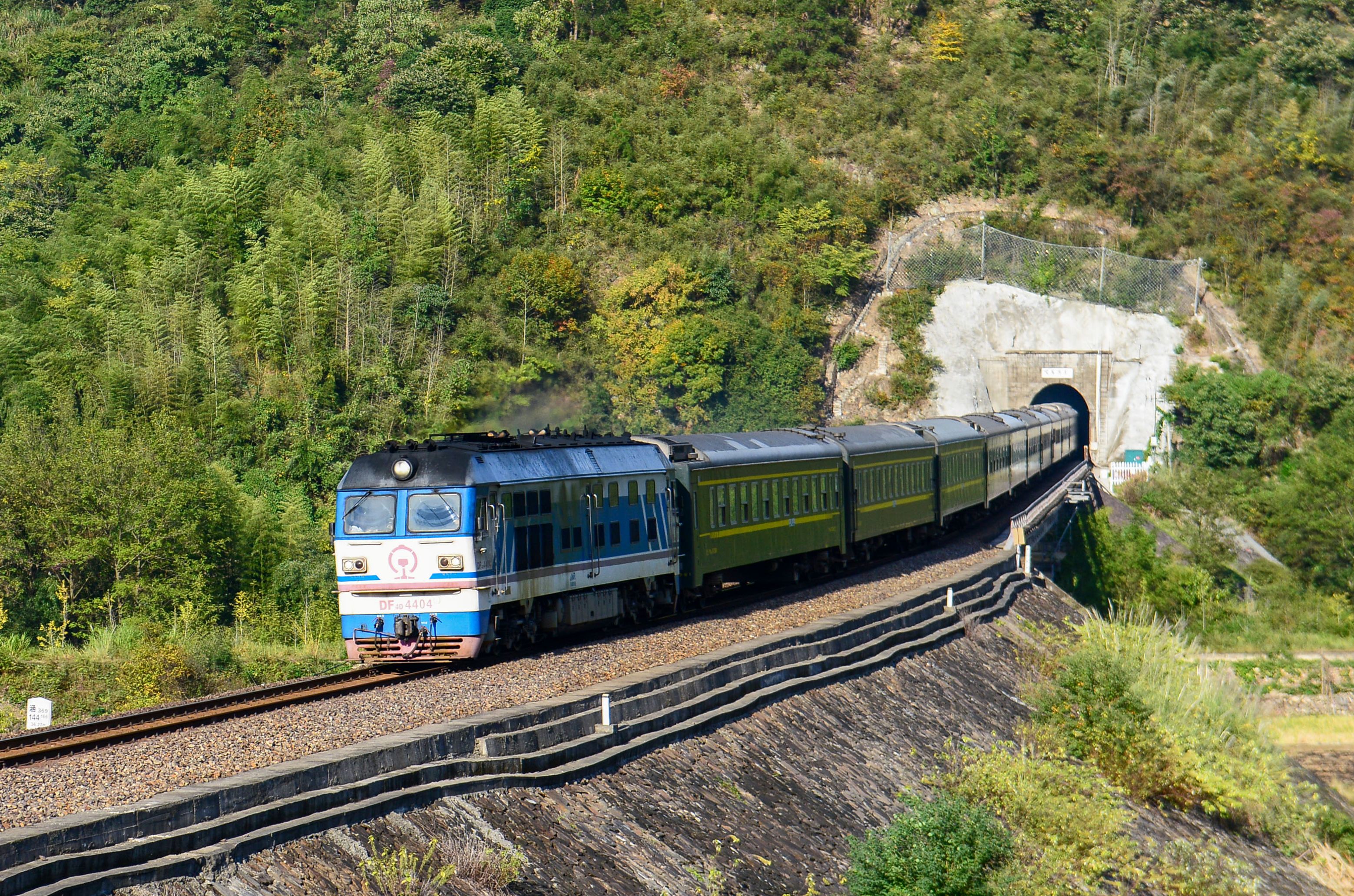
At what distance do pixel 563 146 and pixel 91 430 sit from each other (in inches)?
1368

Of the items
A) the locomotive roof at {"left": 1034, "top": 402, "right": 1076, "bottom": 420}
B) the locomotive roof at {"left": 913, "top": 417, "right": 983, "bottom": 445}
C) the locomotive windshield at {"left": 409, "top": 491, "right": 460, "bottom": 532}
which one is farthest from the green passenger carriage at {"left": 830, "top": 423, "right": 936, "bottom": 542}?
the locomotive roof at {"left": 1034, "top": 402, "right": 1076, "bottom": 420}

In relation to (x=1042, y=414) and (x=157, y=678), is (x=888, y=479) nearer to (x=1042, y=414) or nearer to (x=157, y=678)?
(x=157, y=678)

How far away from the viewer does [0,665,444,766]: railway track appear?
38.1 ft

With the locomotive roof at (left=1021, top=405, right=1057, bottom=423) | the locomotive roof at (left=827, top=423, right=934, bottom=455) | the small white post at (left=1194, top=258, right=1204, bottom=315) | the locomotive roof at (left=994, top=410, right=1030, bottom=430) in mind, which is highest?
the small white post at (left=1194, top=258, right=1204, bottom=315)

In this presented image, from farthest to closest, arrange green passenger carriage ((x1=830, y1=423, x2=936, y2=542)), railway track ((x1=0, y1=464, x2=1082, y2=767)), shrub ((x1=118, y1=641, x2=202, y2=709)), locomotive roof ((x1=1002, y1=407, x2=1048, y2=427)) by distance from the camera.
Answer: locomotive roof ((x1=1002, y1=407, x2=1048, y2=427)) < green passenger carriage ((x1=830, y1=423, x2=936, y2=542)) < shrub ((x1=118, y1=641, x2=202, y2=709)) < railway track ((x1=0, y1=464, x2=1082, y2=767))

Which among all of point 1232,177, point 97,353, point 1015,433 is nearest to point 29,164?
point 97,353

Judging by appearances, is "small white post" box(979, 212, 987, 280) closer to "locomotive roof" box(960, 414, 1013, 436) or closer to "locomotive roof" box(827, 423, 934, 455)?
"locomotive roof" box(960, 414, 1013, 436)

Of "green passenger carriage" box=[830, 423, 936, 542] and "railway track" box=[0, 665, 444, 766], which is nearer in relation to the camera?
"railway track" box=[0, 665, 444, 766]

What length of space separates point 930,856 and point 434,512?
735 centimetres

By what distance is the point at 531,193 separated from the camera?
64.9m

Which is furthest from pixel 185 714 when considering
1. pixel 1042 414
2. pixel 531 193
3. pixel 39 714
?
pixel 531 193

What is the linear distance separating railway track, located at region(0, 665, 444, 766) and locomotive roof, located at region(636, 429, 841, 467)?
6.44 meters

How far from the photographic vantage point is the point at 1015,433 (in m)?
44.7

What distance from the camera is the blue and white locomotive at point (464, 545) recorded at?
15930 mm
